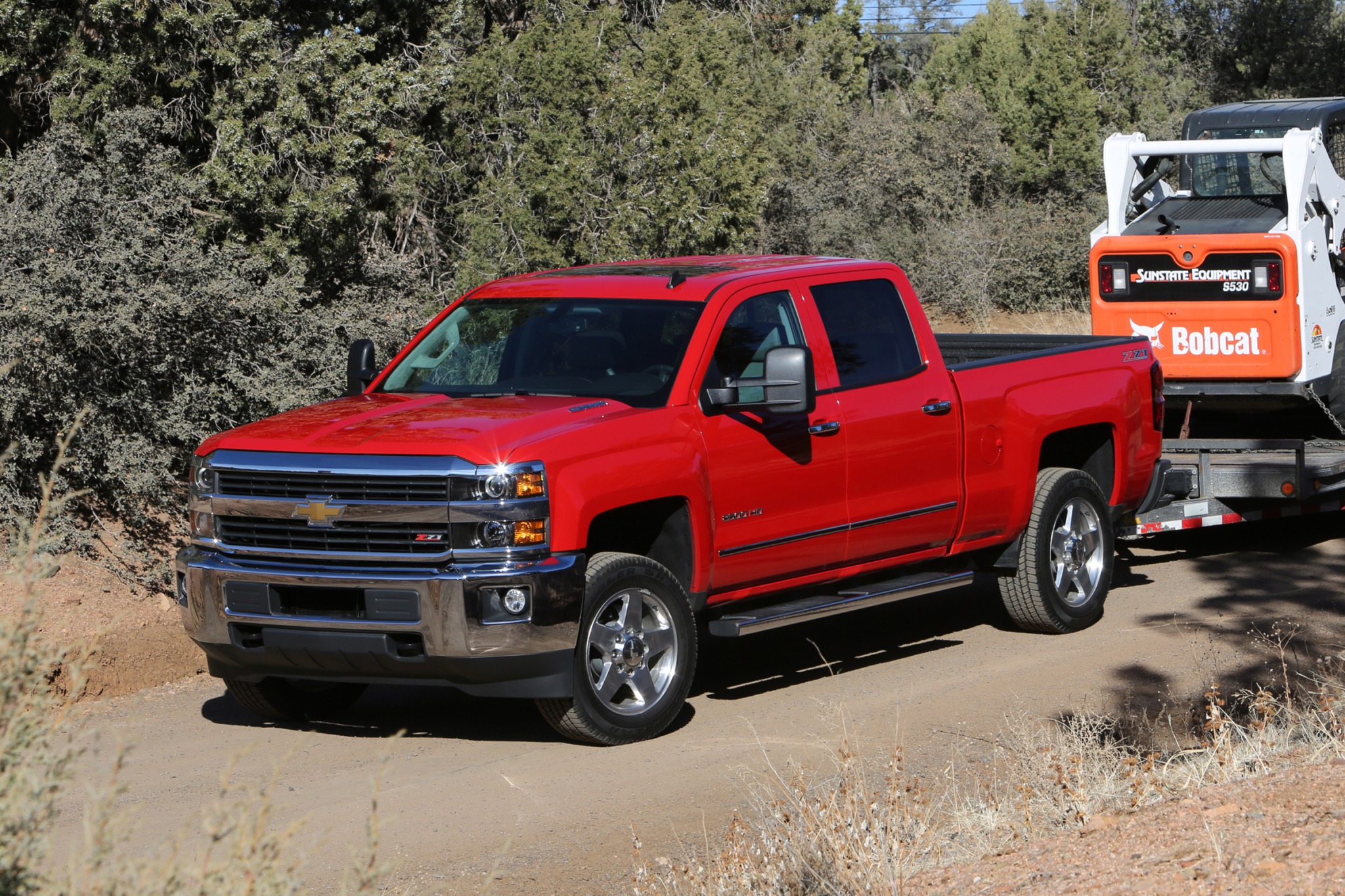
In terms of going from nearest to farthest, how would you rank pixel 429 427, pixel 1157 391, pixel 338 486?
pixel 338 486 → pixel 429 427 → pixel 1157 391

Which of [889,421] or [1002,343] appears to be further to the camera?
[1002,343]

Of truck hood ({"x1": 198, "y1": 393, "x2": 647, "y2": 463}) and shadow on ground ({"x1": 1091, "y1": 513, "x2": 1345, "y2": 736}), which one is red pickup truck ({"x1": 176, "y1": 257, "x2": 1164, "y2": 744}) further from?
shadow on ground ({"x1": 1091, "y1": 513, "x2": 1345, "y2": 736})

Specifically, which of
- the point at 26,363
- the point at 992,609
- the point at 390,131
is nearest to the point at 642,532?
the point at 992,609

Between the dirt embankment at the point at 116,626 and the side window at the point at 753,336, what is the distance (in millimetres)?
3652

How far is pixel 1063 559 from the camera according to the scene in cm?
940

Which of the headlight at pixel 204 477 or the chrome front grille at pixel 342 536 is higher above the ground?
the headlight at pixel 204 477

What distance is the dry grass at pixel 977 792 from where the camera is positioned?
488cm

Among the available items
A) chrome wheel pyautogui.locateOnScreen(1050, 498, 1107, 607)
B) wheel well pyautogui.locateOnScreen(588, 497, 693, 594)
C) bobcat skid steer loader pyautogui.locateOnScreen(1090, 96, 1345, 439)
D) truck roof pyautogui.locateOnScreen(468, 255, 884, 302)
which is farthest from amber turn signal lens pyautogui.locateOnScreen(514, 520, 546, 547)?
bobcat skid steer loader pyautogui.locateOnScreen(1090, 96, 1345, 439)

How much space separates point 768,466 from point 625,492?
3.06ft

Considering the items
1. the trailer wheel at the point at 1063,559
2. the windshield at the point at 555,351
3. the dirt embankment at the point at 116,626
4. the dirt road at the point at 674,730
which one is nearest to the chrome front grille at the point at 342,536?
the dirt road at the point at 674,730

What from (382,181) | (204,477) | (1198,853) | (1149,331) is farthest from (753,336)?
(382,181)

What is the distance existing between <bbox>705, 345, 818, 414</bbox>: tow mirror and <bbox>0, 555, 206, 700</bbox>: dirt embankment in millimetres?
3721

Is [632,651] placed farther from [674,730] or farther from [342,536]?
[342,536]

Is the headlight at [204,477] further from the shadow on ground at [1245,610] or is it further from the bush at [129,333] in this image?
the shadow on ground at [1245,610]
